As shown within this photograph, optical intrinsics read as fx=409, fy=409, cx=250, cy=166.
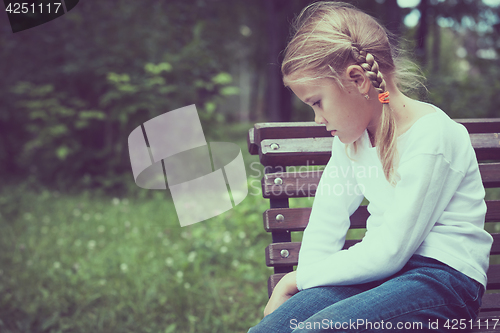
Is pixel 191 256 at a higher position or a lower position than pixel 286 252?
lower

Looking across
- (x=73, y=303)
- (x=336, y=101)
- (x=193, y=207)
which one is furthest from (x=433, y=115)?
(x=193, y=207)

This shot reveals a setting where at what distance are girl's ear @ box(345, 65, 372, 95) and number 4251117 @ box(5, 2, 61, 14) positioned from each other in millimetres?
3488

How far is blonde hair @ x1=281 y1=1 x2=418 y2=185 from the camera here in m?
1.25

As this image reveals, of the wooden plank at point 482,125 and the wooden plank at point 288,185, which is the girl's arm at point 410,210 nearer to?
the wooden plank at point 288,185

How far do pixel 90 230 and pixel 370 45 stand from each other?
9.77ft

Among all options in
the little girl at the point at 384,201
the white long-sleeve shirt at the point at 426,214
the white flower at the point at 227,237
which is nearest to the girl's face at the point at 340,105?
the little girl at the point at 384,201

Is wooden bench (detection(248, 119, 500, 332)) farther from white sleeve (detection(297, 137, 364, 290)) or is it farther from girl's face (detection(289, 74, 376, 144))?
girl's face (detection(289, 74, 376, 144))

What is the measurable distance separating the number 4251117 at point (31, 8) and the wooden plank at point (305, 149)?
3.14 m

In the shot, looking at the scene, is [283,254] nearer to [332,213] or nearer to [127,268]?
[332,213]

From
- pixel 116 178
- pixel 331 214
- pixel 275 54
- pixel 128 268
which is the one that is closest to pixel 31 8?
pixel 116 178

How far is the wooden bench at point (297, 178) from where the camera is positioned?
1.64 metres

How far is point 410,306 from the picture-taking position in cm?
110

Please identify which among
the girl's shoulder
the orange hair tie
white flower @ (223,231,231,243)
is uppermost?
the orange hair tie

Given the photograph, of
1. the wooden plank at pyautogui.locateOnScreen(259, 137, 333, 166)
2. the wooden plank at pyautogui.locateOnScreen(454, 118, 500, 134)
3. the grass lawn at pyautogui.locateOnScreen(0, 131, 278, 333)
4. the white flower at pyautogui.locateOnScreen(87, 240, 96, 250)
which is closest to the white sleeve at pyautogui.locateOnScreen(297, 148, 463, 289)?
the wooden plank at pyautogui.locateOnScreen(259, 137, 333, 166)
